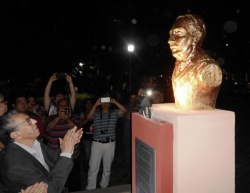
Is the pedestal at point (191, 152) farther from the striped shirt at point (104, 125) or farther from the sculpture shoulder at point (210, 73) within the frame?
the striped shirt at point (104, 125)

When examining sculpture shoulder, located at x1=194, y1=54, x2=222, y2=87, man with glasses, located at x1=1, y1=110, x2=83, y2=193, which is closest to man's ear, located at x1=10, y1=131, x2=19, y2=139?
man with glasses, located at x1=1, y1=110, x2=83, y2=193

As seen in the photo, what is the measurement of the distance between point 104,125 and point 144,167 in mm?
2127

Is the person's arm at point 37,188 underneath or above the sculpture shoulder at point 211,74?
underneath

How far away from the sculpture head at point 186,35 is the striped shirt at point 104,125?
8.24 ft

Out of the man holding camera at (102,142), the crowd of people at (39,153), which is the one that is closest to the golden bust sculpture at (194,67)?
the crowd of people at (39,153)

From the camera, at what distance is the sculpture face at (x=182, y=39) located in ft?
10.4

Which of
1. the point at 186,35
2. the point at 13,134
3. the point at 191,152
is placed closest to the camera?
the point at 13,134

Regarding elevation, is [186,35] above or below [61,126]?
above

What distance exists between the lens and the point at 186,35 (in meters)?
3.16

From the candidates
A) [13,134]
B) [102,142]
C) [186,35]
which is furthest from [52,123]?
[186,35]

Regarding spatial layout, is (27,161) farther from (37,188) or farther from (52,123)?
(52,123)

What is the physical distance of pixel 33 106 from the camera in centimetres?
600

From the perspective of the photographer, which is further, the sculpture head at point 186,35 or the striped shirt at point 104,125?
the striped shirt at point 104,125

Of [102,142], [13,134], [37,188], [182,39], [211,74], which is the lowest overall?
[102,142]
